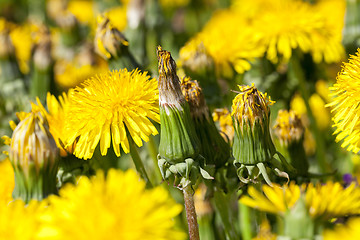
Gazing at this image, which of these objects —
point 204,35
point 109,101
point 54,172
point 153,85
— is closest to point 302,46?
point 204,35

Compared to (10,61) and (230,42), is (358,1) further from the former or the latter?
(10,61)

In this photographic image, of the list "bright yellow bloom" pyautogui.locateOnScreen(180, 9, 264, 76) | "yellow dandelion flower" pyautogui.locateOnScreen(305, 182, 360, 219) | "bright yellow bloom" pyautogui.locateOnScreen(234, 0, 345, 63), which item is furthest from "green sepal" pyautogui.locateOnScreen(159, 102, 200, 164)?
"bright yellow bloom" pyautogui.locateOnScreen(234, 0, 345, 63)

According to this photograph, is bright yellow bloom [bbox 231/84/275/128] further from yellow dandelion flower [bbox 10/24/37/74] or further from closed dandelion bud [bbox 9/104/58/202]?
yellow dandelion flower [bbox 10/24/37/74]

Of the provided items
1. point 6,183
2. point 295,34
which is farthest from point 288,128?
point 6,183

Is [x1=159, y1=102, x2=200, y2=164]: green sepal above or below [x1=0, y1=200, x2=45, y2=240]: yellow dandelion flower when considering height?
above

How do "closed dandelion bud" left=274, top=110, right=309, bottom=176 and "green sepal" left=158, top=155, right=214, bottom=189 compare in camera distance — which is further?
"closed dandelion bud" left=274, top=110, right=309, bottom=176

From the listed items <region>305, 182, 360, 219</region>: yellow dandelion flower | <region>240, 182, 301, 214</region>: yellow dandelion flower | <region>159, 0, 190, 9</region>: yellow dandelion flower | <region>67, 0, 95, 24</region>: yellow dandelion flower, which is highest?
<region>67, 0, 95, 24</region>: yellow dandelion flower
